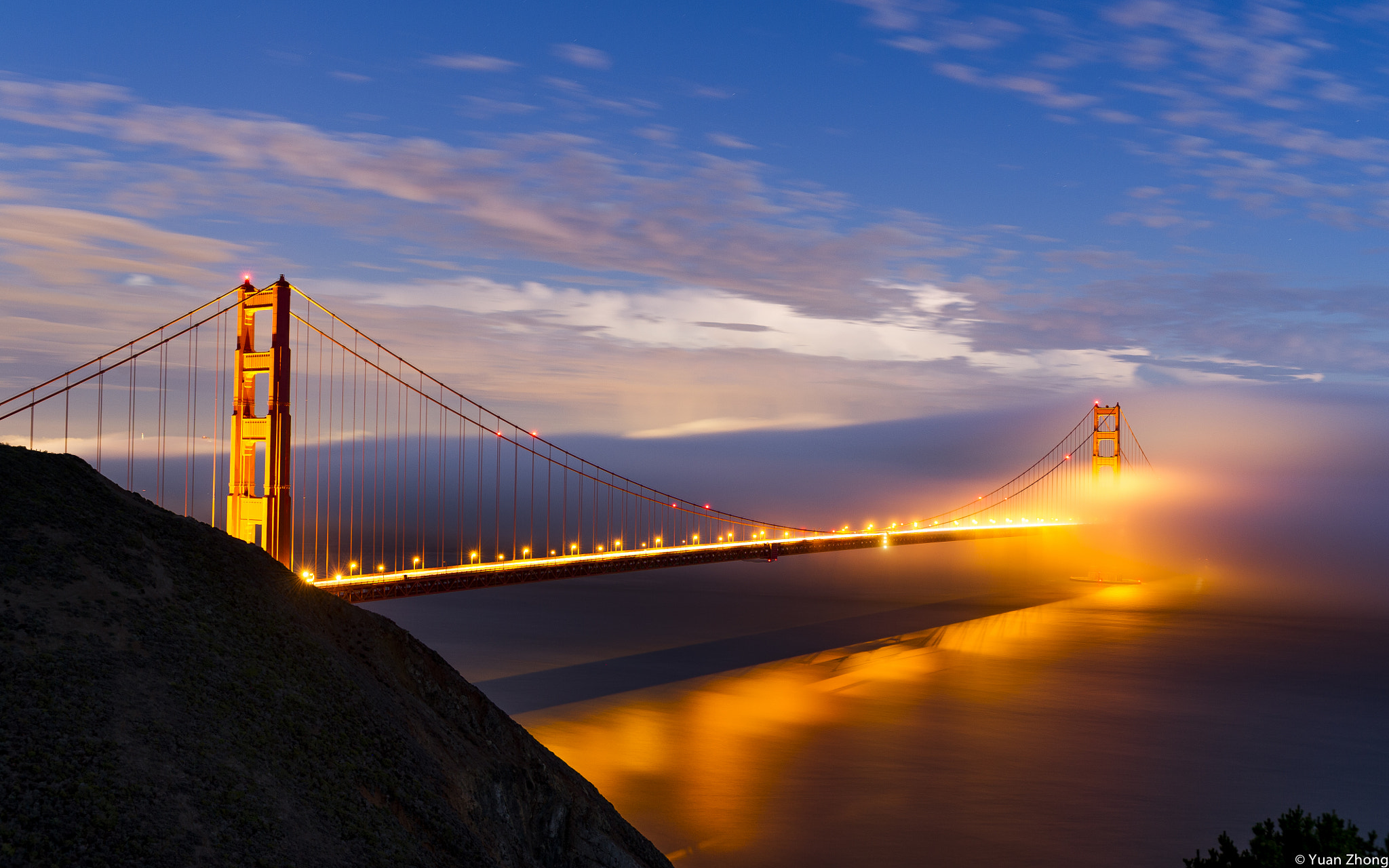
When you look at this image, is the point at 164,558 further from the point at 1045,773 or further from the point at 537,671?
the point at 537,671

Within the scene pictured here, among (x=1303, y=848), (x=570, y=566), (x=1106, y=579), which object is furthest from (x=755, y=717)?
(x=1106, y=579)

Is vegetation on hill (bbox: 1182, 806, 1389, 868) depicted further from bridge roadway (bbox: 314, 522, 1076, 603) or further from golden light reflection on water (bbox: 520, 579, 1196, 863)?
bridge roadway (bbox: 314, 522, 1076, 603)

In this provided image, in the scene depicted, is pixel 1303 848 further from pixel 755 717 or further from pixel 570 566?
pixel 570 566

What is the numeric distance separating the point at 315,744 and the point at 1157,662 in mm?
66103

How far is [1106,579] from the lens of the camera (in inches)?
5354

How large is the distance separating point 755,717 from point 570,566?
12.0m

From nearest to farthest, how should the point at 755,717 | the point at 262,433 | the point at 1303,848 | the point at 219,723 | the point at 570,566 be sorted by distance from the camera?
1. the point at 219,723
2. the point at 1303,848
3. the point at 262,433
4. the point at 570,566
5. the point at 755,717

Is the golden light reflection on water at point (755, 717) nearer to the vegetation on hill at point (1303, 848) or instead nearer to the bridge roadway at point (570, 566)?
the bridge roadway at point (570, 566)

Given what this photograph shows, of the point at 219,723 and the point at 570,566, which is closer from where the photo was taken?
the point at 219,723

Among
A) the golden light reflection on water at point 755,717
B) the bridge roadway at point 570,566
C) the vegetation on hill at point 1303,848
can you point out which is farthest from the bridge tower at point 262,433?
the vegetation on hill at point 1303,848

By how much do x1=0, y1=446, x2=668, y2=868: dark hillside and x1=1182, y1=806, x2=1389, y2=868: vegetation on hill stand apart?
9760 mm

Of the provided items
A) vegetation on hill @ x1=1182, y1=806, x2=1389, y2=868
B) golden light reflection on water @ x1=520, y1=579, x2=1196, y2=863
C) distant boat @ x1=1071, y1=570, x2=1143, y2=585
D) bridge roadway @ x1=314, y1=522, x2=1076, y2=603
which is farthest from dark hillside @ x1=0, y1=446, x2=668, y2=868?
distant boat @ x1=1071, y1=570, x2=1143, y2=585

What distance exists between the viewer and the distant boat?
132500 millimetres

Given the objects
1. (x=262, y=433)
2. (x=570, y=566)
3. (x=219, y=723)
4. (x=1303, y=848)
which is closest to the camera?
(x=219, y=723)
